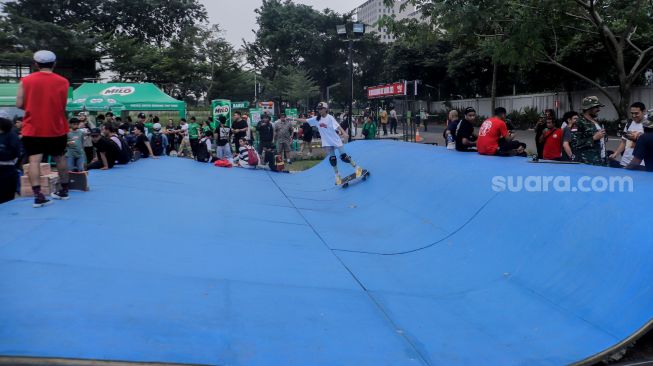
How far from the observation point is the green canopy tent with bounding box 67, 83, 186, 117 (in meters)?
19.4

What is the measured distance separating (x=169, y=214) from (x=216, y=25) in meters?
43.7

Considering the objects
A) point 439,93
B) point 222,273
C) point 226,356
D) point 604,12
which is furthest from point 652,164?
point 439,93

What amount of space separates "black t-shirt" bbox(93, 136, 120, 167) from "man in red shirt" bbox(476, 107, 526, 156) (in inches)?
305

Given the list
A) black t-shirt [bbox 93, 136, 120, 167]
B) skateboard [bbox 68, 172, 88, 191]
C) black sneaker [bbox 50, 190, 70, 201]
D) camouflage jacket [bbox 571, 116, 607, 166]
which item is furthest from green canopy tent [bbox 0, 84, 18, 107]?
camouflage jacket [bbox 571, 116, 607, 166]

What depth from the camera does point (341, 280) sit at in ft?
15.8

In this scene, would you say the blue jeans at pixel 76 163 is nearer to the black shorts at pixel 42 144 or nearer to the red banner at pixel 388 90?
the black shorts at pixel 42 144

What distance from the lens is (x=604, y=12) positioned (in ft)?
51.0

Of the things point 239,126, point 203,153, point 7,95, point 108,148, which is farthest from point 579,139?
point 7,95

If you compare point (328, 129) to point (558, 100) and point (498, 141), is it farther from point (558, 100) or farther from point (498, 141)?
point (558, 100)

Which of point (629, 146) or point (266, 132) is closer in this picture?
point (629, 146)

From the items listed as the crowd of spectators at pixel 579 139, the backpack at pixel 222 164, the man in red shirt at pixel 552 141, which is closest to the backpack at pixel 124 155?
the backpack at pixel 222 164

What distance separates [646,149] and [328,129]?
630cm

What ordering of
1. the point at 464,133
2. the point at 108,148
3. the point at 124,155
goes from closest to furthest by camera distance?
the point at 464,133 < the point at 108,148 < the point at 124,155

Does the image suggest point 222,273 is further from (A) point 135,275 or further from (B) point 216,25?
(B) point 216,25
